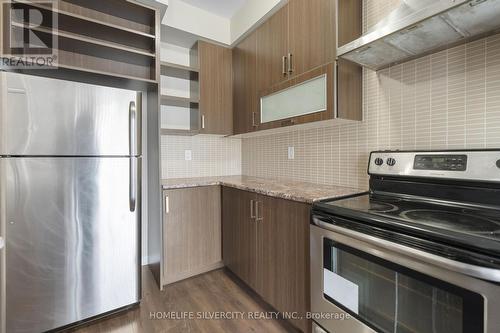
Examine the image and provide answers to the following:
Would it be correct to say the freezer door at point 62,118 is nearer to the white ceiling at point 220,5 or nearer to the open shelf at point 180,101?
the open shelf at point 180,101

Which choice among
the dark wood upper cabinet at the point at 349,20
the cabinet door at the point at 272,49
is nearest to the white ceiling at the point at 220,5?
the cabinet door at the point at 272,49

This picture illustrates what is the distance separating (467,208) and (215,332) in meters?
1.61

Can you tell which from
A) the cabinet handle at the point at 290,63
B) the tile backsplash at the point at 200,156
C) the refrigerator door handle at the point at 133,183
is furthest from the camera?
the tile backsplash at the point at 200,156

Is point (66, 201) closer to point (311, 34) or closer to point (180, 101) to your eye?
point (180, 101)

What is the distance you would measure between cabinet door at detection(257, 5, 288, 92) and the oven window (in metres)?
1.43

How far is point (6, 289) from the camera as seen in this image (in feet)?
4.42

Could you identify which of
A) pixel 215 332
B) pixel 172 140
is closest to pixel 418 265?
pixel 215 332

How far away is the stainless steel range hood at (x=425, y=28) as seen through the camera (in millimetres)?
908

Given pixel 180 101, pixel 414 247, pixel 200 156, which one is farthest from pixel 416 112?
pixel 200 156

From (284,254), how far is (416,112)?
1194mm

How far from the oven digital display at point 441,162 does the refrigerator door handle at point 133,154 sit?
5.92 feet

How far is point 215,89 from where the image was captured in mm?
2484

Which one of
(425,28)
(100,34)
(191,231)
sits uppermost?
(100,34)

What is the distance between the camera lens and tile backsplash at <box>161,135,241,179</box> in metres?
2.52
